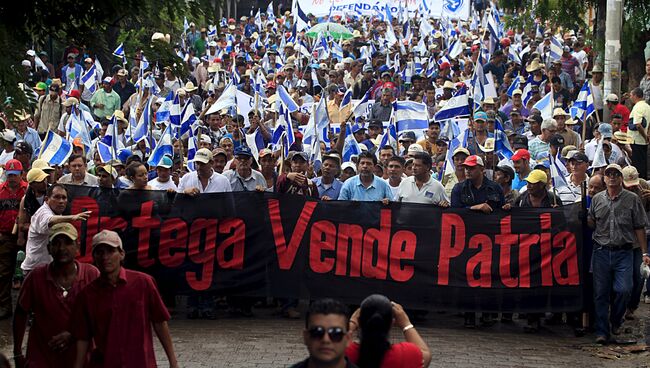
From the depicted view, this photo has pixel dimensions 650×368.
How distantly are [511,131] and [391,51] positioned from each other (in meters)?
11.2

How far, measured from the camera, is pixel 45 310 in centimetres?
753

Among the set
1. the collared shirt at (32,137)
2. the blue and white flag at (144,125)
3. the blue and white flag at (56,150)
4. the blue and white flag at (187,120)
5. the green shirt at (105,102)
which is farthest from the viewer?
the green shirt at (105,102)

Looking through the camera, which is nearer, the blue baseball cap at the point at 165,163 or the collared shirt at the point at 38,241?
the collared shirt at the point at 38,241

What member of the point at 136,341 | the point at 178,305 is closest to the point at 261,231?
the point at 178,305

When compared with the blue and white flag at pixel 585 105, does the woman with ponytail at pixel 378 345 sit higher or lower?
lower

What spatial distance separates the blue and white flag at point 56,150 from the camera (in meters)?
14.6

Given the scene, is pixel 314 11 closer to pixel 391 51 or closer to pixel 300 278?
pixel 391 51

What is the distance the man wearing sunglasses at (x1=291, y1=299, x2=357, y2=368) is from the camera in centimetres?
533

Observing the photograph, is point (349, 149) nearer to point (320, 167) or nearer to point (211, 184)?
point (320, 167)

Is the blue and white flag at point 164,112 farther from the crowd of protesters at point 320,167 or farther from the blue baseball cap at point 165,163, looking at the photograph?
the blue baseball cap at point 165,163

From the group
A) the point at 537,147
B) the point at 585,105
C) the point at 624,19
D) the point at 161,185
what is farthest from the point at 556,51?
the point at 161,185

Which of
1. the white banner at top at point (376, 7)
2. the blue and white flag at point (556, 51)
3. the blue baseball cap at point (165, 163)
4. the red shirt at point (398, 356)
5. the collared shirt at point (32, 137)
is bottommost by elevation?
the red shirt at point (398, 356)

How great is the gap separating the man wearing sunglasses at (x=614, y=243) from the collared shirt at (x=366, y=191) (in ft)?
7.42

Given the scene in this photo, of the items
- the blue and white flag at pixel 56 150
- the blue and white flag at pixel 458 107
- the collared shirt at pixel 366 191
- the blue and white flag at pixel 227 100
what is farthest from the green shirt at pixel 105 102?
the collared shirt at pixel 366 191
